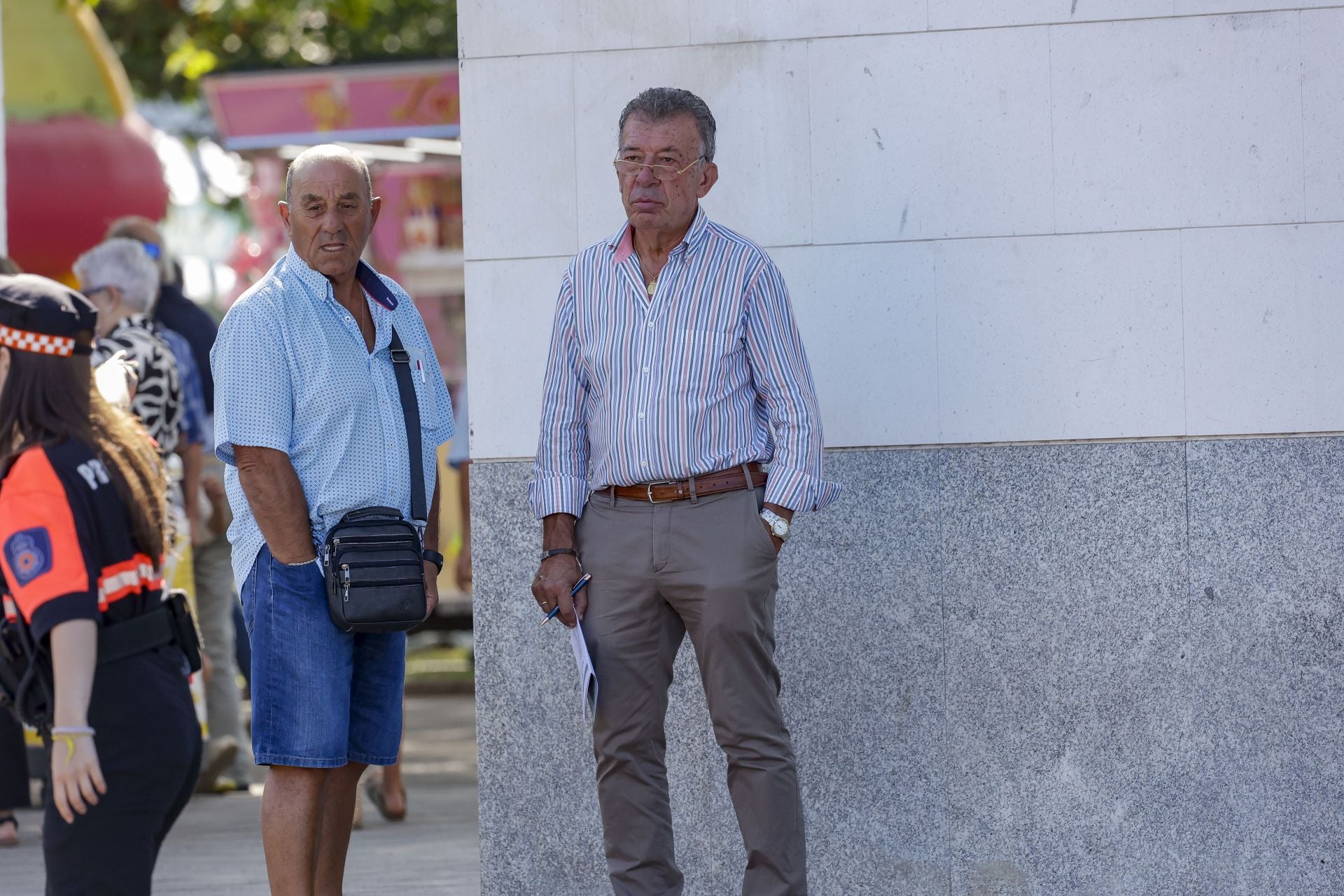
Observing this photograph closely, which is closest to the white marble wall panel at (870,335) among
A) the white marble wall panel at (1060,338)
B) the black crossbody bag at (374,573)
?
the white marble wall panel at (1060,338)

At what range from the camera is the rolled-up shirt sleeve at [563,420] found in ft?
15.6

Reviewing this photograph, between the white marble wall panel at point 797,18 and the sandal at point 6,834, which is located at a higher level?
the white marble wall panel at point 797,18

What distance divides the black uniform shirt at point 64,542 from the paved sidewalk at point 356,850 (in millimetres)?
2544

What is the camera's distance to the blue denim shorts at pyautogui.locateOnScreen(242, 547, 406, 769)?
166 inches

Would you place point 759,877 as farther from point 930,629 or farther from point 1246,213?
point 1246,213

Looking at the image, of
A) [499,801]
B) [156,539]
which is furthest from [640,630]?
[156,539]

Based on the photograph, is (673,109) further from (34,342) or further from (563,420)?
(34,342)

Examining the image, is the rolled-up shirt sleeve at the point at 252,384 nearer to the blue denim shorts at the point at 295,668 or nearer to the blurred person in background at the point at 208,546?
the blue denim shorts at the point at 295,668

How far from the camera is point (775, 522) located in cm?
456

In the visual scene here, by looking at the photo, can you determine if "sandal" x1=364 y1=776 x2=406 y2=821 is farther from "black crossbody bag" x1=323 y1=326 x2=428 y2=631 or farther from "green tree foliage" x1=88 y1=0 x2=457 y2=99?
"green tree foliage" x1=88 y1=0 x2=457 y2=99

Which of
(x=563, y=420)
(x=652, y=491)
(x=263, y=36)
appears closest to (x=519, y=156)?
(x=563, y=420)

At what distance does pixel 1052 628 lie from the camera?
5.24 m

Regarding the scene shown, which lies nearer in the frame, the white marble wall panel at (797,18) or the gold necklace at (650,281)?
the gold necklace at (650,281)

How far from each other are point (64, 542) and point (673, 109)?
1.90 meters
